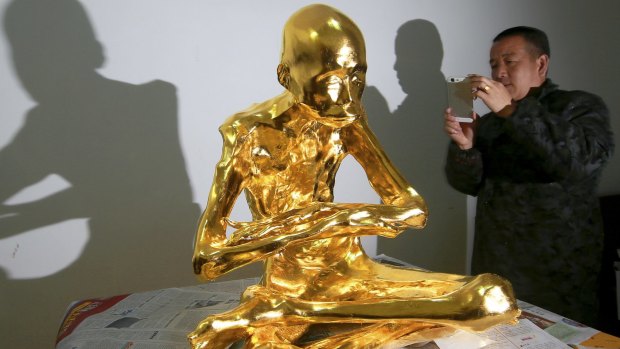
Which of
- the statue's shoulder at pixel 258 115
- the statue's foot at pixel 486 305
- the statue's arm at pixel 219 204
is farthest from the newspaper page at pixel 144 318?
the statue's foot at pixel 486 305

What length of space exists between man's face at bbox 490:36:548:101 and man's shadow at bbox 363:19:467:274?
17.1 inches

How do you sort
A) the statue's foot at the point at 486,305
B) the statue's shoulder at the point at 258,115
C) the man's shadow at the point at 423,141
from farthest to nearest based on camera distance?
1. the man's shadow at the point at 423,141
2. the statue's shoulder at the point at 258,115
3. the statue's foot at the point at 486,305

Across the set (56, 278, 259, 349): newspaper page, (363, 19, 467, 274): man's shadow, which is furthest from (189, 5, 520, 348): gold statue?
(363, 19, 467, 274): man's shadow

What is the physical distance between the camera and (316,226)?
35.9 inches

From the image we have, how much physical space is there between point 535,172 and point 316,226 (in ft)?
2.55

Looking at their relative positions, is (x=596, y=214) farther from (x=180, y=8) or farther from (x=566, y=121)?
(x=180, y=8)

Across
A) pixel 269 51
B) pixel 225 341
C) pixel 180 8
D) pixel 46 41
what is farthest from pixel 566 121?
pixel 46 41

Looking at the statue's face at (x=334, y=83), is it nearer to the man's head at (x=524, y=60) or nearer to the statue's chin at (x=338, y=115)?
the statue's chin at (x=338, y=115)

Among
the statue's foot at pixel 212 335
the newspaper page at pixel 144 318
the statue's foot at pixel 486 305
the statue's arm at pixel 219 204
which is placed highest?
the statue's arm at pixel 219 204

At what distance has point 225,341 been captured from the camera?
0.89 metres

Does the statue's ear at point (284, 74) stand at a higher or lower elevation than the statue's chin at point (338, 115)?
higher

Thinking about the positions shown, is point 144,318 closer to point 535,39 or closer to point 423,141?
point 423,141

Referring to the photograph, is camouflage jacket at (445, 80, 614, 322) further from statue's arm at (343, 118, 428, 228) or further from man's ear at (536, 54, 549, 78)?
statue's arm at (343, 118, 428, 228)

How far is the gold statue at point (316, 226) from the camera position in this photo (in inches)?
34.8
